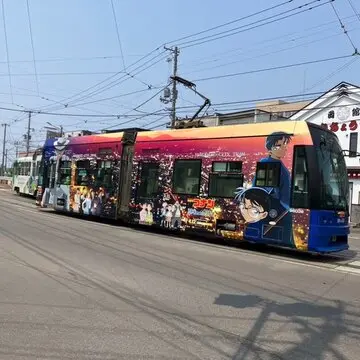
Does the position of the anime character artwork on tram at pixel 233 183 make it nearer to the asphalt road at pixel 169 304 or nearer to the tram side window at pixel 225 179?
the tram side window at pixel 225 179

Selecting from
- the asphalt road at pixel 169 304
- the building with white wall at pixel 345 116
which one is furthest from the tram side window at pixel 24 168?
the asphalt road at pixel 169 304

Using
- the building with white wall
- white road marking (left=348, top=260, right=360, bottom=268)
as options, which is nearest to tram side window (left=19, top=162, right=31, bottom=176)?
the building with white wall

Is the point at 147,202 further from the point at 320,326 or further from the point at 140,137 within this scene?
the point at 320,326

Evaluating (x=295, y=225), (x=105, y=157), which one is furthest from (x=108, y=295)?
(x=105, y=157)

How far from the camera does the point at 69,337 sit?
5.35 metres

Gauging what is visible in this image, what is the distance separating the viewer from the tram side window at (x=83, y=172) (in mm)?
19964

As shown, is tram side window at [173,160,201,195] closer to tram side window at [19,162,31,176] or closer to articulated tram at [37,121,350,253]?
articulated tram at [37,121,350,253]

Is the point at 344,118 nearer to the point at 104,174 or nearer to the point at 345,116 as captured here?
the point at 345,116

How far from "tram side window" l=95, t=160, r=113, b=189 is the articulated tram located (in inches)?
1.4

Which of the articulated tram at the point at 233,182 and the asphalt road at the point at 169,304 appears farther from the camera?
the articulated tram at the point at 233,182

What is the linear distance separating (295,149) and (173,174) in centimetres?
431

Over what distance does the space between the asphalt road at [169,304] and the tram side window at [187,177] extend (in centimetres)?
291

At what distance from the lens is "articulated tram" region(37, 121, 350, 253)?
492 inches

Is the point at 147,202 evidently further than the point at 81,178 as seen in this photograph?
No
